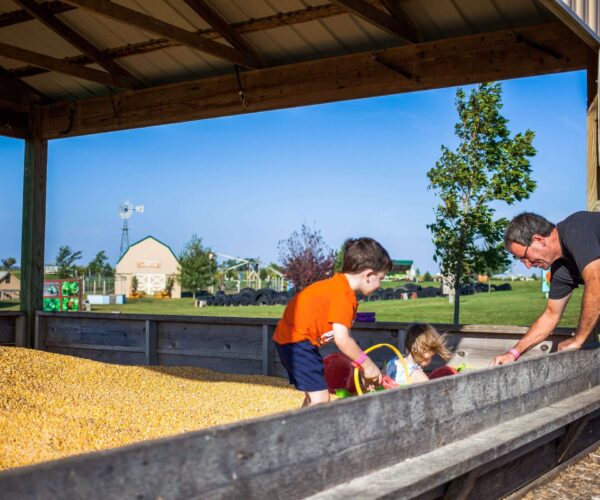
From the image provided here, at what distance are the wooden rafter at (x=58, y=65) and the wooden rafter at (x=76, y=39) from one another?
0.28ft

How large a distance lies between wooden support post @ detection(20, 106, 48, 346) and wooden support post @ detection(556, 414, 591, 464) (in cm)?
573

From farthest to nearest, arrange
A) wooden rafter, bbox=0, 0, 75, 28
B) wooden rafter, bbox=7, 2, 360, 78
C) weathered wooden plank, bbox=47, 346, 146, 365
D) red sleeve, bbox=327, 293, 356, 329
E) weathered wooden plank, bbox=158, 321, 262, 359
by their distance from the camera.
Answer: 1. weathered wooden plank, bbox=47, 346, 146, 365
2. wooden rafter, bbox=0, 0, 75, 28
3. weathered wooden plank, bbox=158, 321, 262, 359
4. wooden rafter, bbox=7, 2, 360, 78
5. red sleeve, bbox=327, 293, 356, 329

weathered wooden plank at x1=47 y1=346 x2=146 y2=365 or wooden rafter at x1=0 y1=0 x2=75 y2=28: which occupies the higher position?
wooden rafter at x1=0 y1=0 x2=75 y2=28

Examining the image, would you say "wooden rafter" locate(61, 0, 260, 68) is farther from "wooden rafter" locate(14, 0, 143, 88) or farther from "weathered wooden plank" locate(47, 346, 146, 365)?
"weathered wooden plank" locate(47, 346, 146, 365)

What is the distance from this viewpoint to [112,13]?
524 centimetres

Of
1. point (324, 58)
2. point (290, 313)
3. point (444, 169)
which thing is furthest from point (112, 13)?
point (444, 169)

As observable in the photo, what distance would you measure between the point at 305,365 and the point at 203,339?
3323 millimetres

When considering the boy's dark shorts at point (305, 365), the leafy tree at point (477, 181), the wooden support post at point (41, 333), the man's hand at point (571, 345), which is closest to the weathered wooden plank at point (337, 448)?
the man's hand at point (571, 345)

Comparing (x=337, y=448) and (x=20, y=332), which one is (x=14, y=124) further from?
(x=337, y=448)

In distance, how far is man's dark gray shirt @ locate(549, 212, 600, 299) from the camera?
333 centimetres

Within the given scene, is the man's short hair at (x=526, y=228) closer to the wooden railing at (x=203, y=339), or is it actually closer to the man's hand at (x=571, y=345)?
the man's hand at (x=571, y=345)

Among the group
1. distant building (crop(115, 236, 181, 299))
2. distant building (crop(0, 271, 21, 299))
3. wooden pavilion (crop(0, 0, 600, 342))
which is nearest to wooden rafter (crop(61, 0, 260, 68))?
wooden pavilion (crop(0, 0, 600, 342))

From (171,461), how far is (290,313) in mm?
1921

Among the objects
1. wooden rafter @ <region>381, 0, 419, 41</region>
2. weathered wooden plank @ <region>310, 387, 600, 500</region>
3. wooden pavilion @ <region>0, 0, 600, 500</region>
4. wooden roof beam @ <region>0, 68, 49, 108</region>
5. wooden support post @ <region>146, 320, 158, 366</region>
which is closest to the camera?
wooden pavilion @ <region>0, 0, 600, 500</region>
